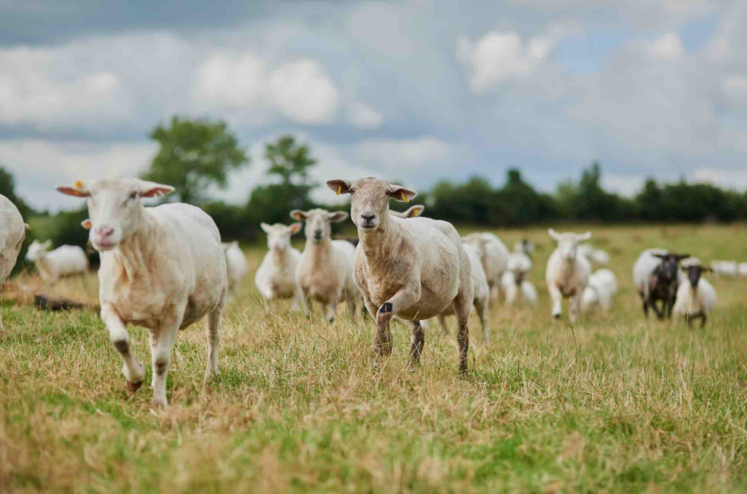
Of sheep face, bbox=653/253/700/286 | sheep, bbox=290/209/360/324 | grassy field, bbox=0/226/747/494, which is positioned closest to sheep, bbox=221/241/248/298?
sheep, bbox=290/209/360/324

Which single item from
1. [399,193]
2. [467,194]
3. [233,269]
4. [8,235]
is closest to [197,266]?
[399,193]

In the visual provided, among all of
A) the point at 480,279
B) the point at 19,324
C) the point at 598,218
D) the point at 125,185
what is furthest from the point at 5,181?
the point at 598,218

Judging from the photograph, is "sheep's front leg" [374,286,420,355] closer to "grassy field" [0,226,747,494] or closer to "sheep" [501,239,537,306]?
"grassy field" [0,226,747,494]

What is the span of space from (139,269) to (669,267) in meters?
15.0

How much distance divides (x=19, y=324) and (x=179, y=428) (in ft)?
15.5

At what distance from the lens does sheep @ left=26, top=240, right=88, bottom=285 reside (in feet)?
63.6

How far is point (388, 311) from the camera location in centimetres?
606

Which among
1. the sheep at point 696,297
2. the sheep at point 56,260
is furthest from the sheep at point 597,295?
the sheep at point 56,260

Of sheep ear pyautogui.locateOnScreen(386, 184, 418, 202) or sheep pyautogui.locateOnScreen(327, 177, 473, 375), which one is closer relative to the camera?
sheep pyautogui.locateOnScreen(327, 177, 473, 375)

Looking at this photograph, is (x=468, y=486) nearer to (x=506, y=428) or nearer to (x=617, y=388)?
(x=506, y=428)

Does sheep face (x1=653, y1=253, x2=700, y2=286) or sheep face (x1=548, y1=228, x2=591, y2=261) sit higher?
sheep face (x1=548, y1=228, x2=591, y2=261)

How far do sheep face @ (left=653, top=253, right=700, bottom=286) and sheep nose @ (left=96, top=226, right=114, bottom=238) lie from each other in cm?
1523

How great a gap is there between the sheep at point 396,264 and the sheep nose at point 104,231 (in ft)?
7.52

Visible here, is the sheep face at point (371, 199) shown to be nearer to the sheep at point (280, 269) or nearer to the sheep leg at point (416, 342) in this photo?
the sheep leg at point (416, 342)
